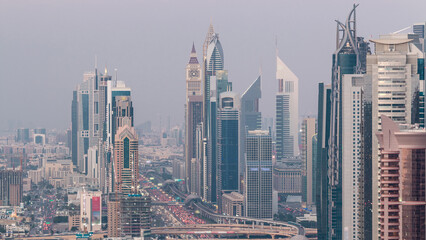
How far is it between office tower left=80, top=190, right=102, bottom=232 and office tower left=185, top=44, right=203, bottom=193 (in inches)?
465

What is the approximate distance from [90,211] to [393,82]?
23280mm

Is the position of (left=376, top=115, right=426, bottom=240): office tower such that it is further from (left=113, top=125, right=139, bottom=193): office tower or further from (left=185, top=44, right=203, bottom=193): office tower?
(left=185, top=44, right=203, bottom=193): office tower

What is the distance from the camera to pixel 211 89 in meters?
58.5

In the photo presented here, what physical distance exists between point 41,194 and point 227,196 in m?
9.27

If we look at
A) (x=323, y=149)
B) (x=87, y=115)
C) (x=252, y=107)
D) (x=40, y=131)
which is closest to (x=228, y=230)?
(x=323, y=149)

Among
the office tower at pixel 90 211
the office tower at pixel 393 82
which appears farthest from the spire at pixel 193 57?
the office tower at pixel 393 82

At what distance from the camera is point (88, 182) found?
53.3 metres

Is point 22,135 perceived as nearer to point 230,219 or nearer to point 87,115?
point 87,115

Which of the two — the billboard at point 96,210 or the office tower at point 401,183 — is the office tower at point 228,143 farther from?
Answer: the office tower at point 401,183

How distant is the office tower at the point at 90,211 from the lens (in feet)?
129

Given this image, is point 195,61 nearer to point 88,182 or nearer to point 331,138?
point 88,182

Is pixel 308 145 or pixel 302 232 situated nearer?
pixel 302 232

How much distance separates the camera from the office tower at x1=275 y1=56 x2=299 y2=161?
54938mm

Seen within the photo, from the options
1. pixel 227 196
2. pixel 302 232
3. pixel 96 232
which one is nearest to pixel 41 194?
pixel 227 196
